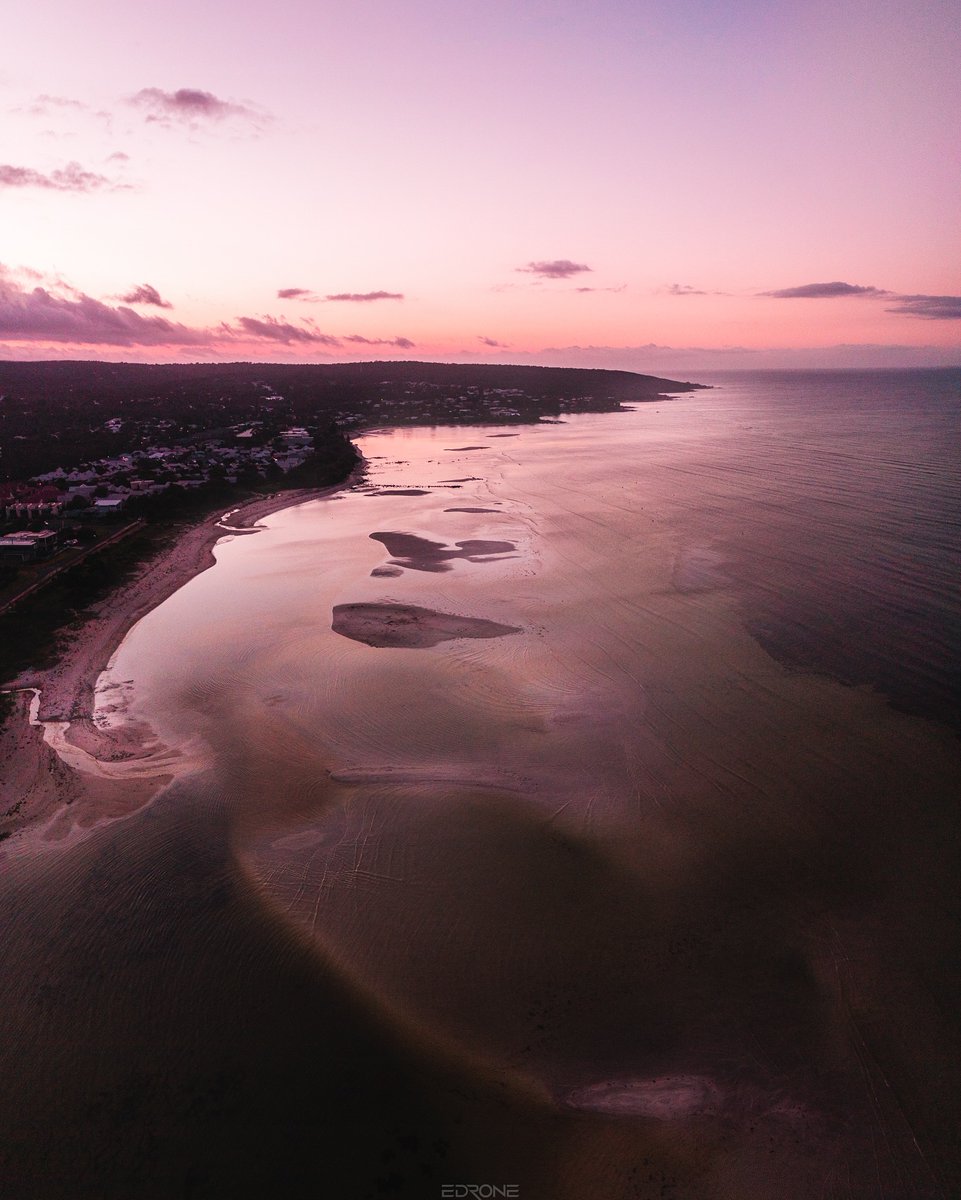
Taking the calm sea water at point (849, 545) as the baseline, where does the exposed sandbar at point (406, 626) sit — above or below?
above

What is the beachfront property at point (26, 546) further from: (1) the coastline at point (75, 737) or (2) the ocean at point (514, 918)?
(2) the ocean at point (514, 918)

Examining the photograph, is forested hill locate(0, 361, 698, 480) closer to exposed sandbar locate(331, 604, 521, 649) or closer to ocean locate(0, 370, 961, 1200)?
exposed sandbar locate(331, 604, 521, 649)

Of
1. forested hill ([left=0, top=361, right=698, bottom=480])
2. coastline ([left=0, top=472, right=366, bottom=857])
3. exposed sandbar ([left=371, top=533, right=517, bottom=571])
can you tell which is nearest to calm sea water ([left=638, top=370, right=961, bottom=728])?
exposed sandbar ([left=371, top=533, right=517, bottom=571])

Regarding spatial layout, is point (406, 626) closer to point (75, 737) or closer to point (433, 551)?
point (433, 551)

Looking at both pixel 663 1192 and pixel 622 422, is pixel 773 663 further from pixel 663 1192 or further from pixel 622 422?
pixel 622 422

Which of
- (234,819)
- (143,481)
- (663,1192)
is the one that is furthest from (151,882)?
(143,481)

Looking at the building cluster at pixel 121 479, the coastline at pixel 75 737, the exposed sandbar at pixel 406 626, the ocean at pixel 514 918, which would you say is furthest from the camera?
the building cluster at pixel 121 479

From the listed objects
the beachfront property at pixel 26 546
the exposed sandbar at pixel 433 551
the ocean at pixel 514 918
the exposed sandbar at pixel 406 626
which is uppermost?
the beachfront property at pixel 26 546

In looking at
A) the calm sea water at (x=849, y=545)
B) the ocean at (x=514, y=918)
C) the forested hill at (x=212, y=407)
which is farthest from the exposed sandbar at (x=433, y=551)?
the forested hill at (x=212, y=407)

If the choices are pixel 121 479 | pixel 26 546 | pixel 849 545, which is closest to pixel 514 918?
pixel 849 545
